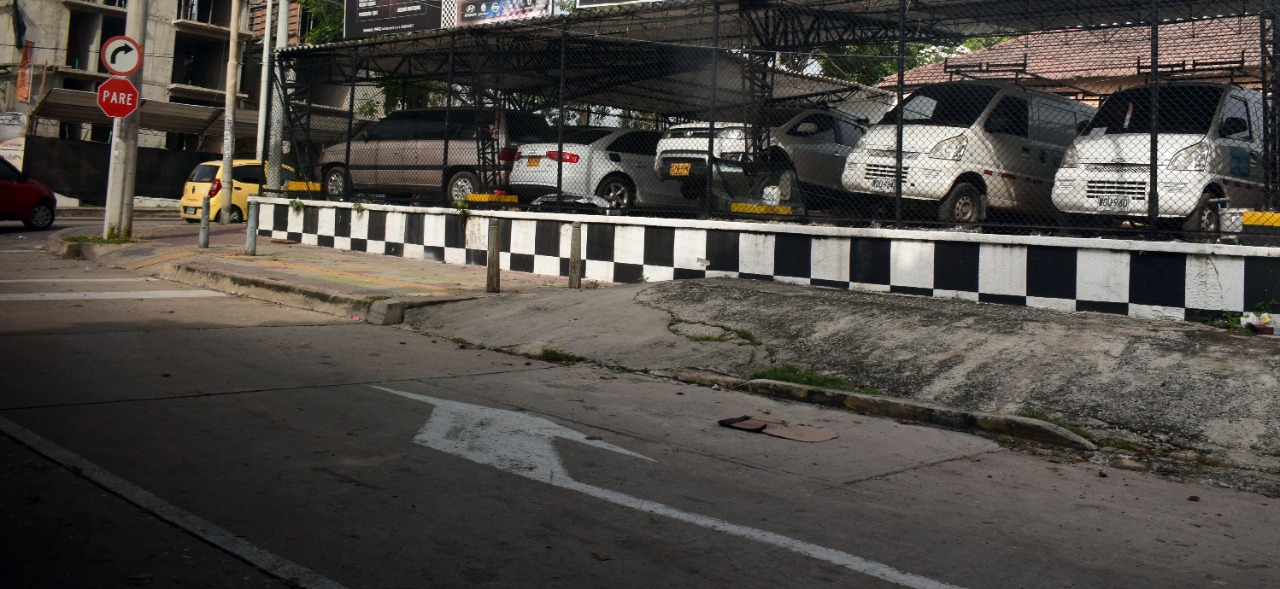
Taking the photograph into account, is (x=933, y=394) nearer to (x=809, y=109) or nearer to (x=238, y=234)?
(x=809, y=109)

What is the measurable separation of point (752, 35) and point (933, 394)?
7004 millimetres

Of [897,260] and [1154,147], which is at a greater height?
[1154,147]

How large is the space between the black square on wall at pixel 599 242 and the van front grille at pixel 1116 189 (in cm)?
488

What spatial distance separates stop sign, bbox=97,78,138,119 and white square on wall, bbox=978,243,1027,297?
35.4 ft

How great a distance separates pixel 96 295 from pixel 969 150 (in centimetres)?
866

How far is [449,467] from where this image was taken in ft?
15.5

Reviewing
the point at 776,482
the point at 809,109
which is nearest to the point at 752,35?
the point at 809,109

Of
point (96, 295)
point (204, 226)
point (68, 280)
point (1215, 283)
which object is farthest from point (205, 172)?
point (1215, 283)

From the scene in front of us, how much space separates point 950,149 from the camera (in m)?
10.4

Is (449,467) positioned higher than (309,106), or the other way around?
(309,106)

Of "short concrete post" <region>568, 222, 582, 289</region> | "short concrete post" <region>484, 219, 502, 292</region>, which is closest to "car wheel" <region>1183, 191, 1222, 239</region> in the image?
"short concrete post" <region>568, 222, 582, 289</region>

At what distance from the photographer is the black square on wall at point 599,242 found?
11.5m

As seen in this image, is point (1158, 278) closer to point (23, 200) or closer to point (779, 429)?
point (779, 429)

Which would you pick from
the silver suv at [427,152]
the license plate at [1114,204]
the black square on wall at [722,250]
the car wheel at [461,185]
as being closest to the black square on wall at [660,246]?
the black square on wall at [722,250]
